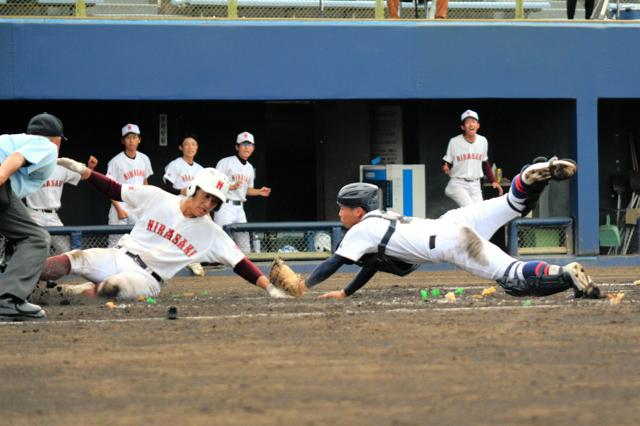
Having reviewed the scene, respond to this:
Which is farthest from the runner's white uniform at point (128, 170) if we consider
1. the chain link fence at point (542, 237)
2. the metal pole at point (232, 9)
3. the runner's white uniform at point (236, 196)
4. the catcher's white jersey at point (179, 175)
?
the chain link fence at point (542, 237)

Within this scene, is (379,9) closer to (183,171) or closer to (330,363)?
(183,171)

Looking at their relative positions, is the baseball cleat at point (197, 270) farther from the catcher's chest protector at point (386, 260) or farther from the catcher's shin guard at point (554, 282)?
the catcher's shin guard at point (554, 282)

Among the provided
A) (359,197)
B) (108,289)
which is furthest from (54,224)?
(359,197)

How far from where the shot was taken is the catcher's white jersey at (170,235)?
35.4ft

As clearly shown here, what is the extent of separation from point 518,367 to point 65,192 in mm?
11612

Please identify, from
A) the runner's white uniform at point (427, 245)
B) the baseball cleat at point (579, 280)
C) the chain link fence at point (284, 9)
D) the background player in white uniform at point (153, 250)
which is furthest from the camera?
the chain link fence at point (284, 9)

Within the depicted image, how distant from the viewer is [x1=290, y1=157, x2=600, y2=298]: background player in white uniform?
32.2 feet

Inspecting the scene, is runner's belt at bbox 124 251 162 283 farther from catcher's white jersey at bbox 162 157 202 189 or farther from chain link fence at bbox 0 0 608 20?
chain link fence at bbox 0 0 608 20

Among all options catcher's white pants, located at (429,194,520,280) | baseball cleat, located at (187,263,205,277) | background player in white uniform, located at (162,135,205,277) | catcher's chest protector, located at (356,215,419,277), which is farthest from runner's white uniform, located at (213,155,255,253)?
catcher's white pants, located at (429,194,520,280)

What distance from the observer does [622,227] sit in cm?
1830

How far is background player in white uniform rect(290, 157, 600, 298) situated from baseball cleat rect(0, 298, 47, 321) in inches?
80.2

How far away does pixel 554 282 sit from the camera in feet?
32.0

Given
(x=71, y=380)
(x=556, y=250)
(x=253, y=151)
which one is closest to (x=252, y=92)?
(x=253, y=151)

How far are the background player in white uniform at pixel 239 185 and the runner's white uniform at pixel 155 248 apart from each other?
218 inches
